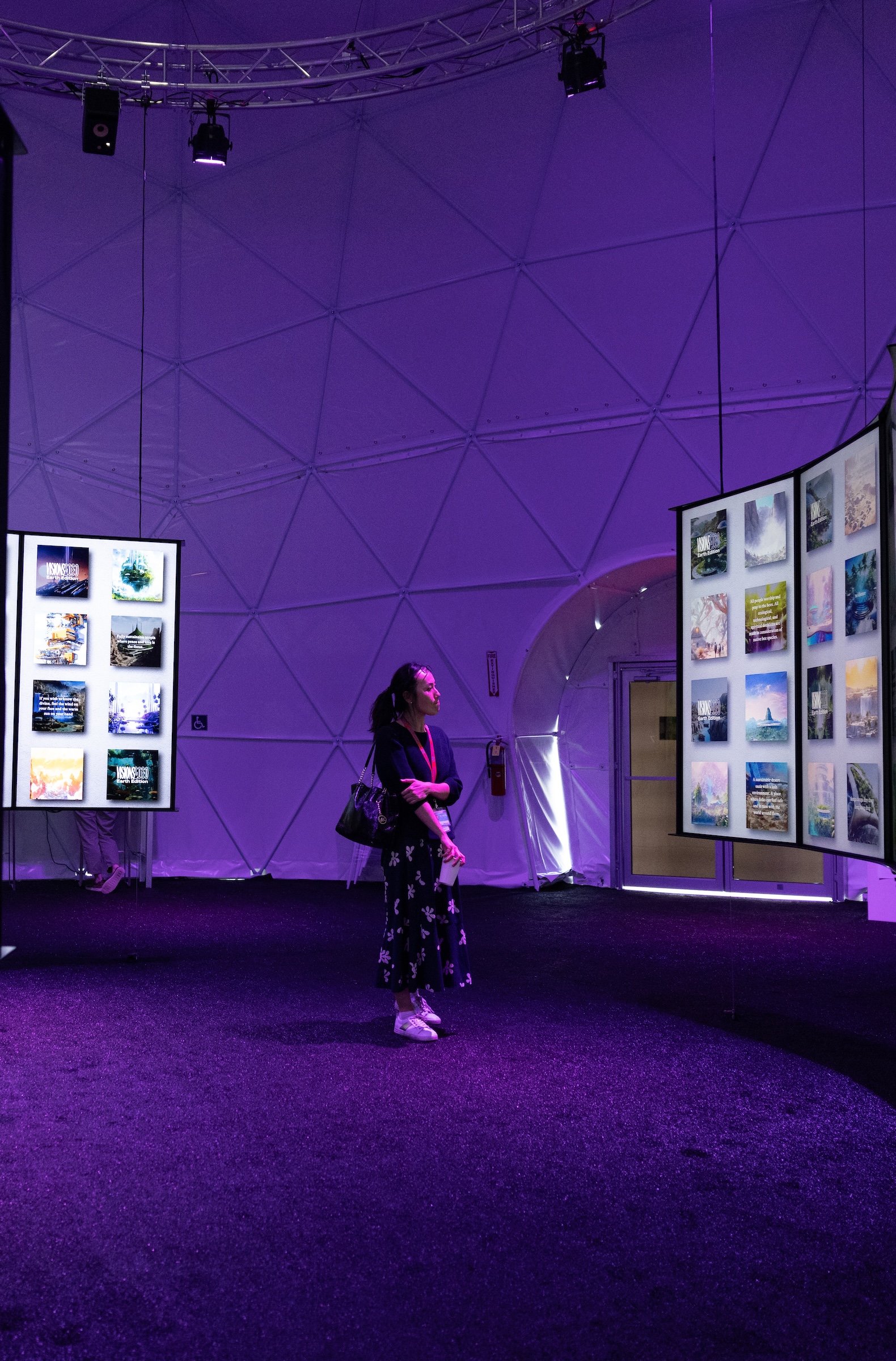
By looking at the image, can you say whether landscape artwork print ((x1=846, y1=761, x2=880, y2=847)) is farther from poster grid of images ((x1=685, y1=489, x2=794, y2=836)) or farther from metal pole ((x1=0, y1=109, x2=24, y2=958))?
metal pole ((x1=0, y1=109, x2=24, y2=958))

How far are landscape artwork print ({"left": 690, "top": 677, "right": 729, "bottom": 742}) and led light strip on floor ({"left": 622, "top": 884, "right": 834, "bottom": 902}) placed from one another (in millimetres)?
4709

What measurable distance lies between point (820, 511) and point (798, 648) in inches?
25.2

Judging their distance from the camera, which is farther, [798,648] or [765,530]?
[765,530]

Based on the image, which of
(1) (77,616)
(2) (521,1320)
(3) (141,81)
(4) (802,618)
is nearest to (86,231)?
(3) (141,81)

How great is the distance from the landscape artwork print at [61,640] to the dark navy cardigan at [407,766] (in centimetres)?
281

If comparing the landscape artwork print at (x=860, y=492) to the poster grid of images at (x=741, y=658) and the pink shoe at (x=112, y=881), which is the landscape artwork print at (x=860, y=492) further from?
the pink shoe at (x=112, y=881)

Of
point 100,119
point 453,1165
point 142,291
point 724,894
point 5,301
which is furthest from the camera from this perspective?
point 142,291

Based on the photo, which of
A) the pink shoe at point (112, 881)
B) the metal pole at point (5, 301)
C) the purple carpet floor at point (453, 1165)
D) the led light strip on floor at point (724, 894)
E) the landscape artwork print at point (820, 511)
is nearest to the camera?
the metal pole at point (5, 301)

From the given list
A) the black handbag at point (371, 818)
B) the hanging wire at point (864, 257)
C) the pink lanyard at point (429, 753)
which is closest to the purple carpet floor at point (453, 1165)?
the black handbag at point (371, 818)

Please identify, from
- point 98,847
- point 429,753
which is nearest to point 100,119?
point 98,847

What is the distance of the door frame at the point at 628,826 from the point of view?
35.1 feet

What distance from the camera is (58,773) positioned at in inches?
283

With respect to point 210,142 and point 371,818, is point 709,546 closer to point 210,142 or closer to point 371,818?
point 371,818

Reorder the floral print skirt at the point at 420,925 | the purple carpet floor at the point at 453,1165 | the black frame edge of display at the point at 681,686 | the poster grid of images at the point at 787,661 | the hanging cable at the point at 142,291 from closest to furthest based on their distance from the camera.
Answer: the purple carpet floor at the point at 453,1165 < the poster grid of images at the point at 787,661 < the floral print skirt at the point at 420,925 < the black frame edge of display at the point at 681,686 < the hanging cable at the point at 142,291
